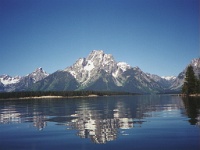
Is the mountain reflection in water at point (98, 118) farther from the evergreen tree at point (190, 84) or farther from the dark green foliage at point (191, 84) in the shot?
the evergreen tree at point (190, 84)

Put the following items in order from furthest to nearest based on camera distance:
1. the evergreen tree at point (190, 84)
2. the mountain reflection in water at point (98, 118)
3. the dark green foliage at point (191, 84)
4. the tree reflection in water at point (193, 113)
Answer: the evergreen tree at point (190, 84)
the dark green foliage at point (191, 84)
the tree reflection in water at point (193, 113)
the mountain reflection in water at point (98, 118)

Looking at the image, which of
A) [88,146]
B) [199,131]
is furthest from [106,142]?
[199,131]

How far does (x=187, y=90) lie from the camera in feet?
646

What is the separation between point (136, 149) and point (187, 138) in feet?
24.9

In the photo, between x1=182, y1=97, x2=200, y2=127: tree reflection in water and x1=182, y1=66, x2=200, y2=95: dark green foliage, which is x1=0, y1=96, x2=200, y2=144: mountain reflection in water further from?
x1=182, y1=66, x2=200, y2=95: dark green foliage

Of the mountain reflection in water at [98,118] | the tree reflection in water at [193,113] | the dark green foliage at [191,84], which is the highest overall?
the dark green foliage at [191,84]

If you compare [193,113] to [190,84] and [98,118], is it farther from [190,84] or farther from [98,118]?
[190,84]

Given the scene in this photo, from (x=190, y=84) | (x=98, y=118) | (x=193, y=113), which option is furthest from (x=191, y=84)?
(x=98, y=118)

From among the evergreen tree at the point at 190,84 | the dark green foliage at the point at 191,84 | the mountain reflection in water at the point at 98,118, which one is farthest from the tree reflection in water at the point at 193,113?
the evergreen tree at the point at 190,84

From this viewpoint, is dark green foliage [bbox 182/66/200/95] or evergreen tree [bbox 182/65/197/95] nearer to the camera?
dark green foliage [bbox 182/66/200/95]

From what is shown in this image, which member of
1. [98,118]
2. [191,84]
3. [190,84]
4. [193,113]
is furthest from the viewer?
[190,84]

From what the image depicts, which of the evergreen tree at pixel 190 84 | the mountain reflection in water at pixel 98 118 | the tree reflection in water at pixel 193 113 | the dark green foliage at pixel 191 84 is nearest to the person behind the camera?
the mountain reflection in water at pixel 98 118

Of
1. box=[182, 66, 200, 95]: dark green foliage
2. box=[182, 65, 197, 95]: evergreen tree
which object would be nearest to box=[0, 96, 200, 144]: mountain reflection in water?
box=[182, 66, 200, 95]: dark green foliage

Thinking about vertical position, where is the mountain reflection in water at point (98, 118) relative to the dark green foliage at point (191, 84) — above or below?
below
